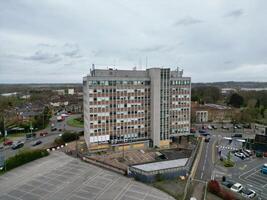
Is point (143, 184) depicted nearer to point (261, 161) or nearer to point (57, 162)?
point (57, 162)

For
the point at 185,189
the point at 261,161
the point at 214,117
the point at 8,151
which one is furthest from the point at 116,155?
the point at 214,117

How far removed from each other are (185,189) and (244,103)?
317ft

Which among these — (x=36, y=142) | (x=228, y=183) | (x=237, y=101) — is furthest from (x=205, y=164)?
(x=237, y=101)

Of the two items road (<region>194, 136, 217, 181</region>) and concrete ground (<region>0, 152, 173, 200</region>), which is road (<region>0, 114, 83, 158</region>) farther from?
road (<region>194, 136, 217, 181</region>)

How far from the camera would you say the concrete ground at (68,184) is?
33.3 metres

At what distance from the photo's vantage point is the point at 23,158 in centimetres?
4606

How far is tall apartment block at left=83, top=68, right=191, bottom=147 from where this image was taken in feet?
173

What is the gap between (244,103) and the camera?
115812mm

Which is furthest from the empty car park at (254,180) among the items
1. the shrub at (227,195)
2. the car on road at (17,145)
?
the car on road at (17,145)

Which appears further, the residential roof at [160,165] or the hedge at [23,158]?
the hedge at [23,158]

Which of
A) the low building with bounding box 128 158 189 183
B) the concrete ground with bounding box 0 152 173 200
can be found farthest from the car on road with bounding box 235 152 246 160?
the concrete ground with bounding box 0 152 173 200

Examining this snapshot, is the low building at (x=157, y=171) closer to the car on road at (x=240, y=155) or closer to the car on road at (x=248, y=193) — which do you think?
the car on road at (x=248, y=193)

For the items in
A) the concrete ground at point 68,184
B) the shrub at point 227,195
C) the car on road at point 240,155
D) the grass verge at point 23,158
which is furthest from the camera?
the car on road at point 240,155

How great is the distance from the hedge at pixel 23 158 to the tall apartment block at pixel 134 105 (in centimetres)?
1147
